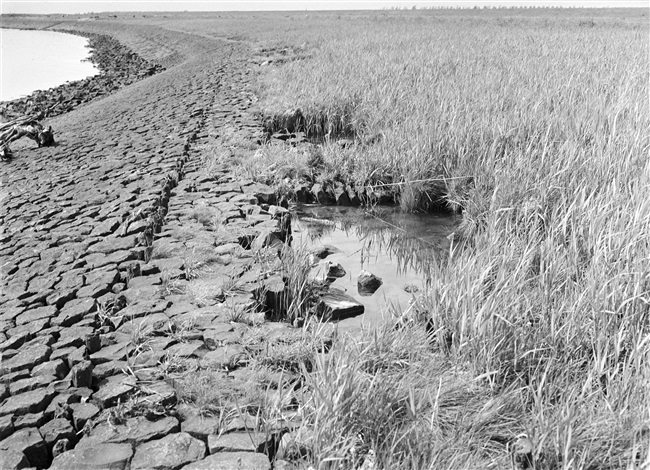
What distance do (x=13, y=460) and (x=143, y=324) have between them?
103 cm

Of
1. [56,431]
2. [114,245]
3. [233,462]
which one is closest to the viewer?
[233,462]

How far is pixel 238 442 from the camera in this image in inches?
86.8

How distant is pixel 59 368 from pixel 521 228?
116 inches

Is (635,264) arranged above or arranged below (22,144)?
above

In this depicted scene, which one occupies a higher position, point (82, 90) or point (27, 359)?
point (27, 359)

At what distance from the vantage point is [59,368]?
280cm

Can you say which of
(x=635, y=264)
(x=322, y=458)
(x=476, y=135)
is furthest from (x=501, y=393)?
(x=476, y=135)

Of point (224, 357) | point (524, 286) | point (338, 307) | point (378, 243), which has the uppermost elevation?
point (524, 286)

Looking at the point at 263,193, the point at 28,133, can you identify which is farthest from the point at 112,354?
the point at 28,133

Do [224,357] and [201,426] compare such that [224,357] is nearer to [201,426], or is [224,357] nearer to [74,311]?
[201,426]

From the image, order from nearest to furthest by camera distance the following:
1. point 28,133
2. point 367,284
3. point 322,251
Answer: point 367,284 → point 322,251 → point 28,133

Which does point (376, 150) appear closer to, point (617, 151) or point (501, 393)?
point (617, 151)

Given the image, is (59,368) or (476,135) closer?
(59,368)

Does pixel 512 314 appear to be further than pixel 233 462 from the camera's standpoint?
Yes
